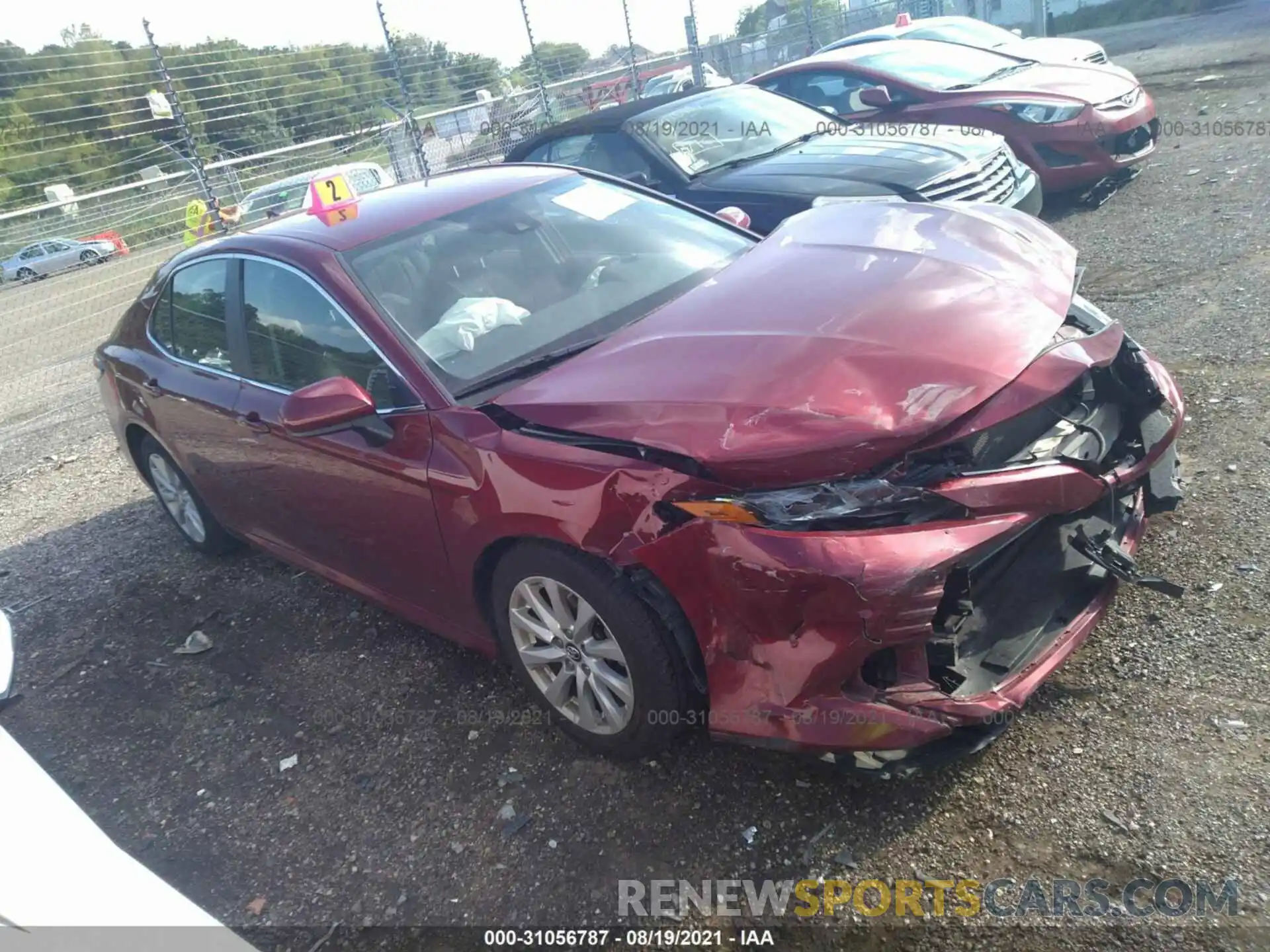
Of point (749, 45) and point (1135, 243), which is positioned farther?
point (749, 45)

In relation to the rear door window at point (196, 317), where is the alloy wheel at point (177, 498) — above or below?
below

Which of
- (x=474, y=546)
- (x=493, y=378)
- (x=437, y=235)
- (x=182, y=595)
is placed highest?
(x=437, y=235)

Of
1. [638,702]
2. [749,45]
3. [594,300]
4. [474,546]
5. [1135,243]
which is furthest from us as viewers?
[749,45]

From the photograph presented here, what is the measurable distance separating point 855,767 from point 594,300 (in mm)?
1842

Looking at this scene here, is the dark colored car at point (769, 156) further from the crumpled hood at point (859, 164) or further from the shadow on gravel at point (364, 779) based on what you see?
the shadow on gravel at point (364, 779)

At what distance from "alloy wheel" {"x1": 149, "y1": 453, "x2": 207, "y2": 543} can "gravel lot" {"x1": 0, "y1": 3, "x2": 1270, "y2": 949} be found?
0.80 ft

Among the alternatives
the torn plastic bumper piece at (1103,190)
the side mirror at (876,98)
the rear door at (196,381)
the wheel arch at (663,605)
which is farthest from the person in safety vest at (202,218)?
the wheel arch at (663,605)

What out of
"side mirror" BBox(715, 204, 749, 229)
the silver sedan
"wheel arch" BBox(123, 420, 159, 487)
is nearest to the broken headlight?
"side mirror" BBox(715, 204, 749, 229)

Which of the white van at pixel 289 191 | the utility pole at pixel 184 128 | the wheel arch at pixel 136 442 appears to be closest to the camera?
the wheel arch at pixel 136 442

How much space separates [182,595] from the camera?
4.76 m

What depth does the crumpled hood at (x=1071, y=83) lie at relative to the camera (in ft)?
24.6

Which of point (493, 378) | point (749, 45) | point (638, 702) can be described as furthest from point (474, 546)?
point (749, 45)

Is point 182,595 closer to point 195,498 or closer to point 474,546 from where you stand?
point 195,498

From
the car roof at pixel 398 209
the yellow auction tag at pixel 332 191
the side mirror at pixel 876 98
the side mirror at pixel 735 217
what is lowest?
the side mirror at pixel 876 98
